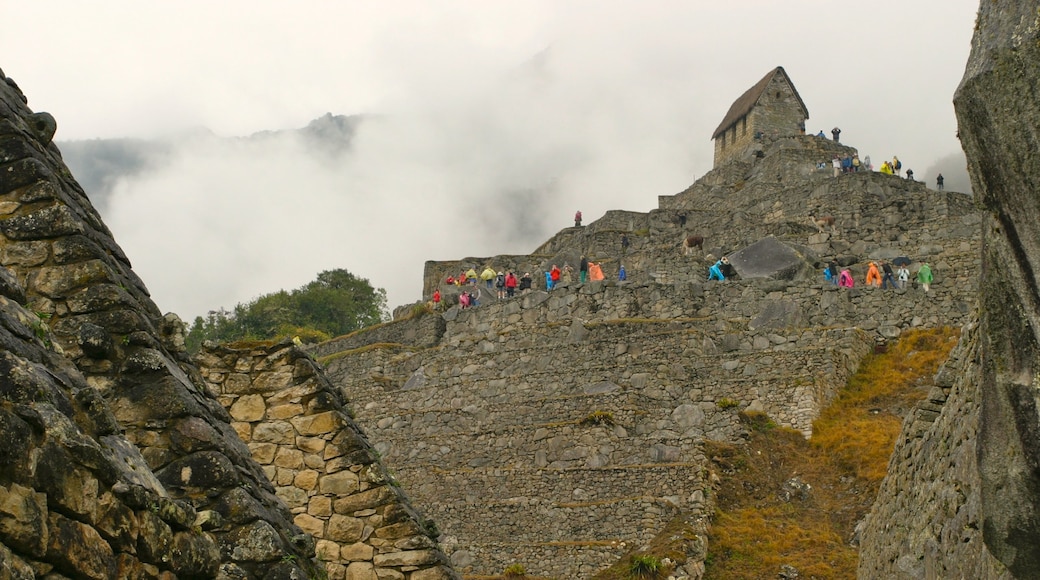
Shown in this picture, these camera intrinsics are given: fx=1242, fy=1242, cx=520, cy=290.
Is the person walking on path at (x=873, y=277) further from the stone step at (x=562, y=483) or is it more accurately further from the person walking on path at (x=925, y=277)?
the stone step at (x=562, y=483)

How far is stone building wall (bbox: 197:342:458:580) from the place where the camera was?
369 inches

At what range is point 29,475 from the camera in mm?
4164

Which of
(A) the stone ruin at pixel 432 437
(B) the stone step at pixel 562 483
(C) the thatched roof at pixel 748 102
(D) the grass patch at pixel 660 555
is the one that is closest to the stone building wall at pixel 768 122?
(C) the thatched roof at pixel 748 102

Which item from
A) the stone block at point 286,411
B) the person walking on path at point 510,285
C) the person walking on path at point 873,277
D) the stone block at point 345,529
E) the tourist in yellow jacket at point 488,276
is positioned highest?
the tourist in yellow jacket at point 488,276

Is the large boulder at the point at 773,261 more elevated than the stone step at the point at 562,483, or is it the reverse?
the large boulder at the point at 773,261

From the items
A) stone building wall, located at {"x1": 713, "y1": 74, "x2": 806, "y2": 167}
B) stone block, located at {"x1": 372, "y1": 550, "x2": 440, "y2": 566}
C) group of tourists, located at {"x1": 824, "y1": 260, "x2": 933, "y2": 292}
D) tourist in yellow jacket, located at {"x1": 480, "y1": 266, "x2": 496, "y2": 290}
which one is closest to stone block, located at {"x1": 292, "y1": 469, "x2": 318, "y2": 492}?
stone block, located at {"x1": 372, "y1": 550, "x2": 440, "y2": 566}

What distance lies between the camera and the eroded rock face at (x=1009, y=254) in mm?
5027

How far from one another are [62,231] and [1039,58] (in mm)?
4996

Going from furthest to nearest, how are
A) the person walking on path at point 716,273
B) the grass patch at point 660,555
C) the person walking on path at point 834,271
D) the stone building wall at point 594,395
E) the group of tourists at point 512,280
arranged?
the group of tourists at point 512,280
the person walking on path at point 716,273
the person walking on path at point 834,271
the stone building wall at point 594,395
the grass patch at point 660,555

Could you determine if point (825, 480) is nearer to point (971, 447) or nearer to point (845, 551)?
point (845, 551)

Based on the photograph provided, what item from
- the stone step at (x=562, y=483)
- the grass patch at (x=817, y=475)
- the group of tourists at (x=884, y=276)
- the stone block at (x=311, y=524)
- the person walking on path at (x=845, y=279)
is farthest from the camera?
the person walking on path at (x=845, y=279)

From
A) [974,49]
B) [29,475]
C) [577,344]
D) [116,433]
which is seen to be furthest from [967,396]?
[577,344]

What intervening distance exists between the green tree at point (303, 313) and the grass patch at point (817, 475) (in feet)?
112

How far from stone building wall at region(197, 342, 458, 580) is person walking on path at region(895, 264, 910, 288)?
26098 millimetres
